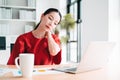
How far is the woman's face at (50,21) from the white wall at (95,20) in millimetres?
1786

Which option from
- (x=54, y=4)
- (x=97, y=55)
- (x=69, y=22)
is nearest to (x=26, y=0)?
(x=54, y=4)

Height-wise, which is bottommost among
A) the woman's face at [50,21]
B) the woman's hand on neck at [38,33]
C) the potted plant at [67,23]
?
the woman's hand on neck at [38,33]

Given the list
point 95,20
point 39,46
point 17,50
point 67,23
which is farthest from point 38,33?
point 67,23

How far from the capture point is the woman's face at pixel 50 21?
1.58 metres

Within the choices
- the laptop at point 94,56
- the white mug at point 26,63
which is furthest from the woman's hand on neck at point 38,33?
the white mug at point 26,63

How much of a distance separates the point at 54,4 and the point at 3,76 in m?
4.42

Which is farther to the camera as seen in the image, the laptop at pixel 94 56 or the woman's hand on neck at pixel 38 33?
the woman's hand on neck at pixel 38 33

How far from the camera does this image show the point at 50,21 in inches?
62.5

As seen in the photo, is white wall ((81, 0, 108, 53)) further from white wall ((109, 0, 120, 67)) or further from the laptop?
the laptop

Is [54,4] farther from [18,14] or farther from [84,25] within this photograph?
[84,25]

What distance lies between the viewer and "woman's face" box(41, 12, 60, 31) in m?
1.58

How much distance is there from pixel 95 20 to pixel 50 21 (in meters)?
2.11

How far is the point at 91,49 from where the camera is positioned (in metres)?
1.17

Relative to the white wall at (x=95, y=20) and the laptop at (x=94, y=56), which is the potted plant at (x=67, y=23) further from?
the laptop at (x=94, y=56)
